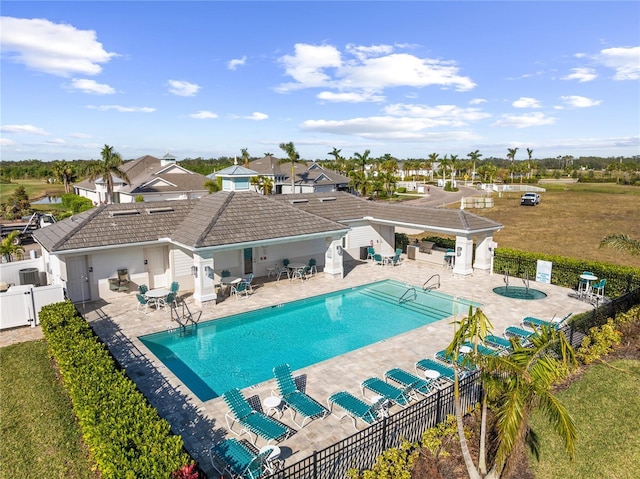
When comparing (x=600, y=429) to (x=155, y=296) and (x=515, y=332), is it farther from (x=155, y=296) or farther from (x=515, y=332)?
(x=155, y=296)

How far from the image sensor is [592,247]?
108 ft

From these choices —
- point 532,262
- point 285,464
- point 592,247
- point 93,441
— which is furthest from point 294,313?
point 592,247

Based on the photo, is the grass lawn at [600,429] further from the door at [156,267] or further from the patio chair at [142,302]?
the door at [156,267]

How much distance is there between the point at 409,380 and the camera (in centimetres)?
1216

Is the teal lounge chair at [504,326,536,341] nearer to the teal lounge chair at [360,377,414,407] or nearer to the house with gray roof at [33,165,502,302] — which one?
the teal lounge chair at [360,377,414,407]

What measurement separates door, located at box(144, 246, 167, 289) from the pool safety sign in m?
19.7

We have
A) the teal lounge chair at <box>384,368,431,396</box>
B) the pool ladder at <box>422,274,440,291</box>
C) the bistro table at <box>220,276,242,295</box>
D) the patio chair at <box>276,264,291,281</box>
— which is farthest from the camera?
the patio chair at <box>276,264,291,281</box>

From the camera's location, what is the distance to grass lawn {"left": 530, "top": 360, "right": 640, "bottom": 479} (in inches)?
366

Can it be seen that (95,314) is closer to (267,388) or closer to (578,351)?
(267,388)

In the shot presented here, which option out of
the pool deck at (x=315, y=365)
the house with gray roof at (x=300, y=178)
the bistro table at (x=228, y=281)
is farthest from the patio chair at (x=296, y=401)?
the house with gray roof at (x=300, y=178)

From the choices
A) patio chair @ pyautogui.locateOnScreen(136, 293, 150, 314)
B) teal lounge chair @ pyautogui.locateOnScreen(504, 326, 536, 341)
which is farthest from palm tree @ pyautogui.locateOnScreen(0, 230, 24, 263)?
teal lounge chair @ pyautogui.locateOnScreen(504, 326, 536, 341)

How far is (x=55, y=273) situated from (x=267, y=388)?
43.7ft

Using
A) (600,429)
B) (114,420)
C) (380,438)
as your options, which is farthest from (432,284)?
(114,420)

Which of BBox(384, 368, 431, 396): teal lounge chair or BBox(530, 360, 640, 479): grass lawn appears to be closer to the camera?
BBox(530, 360, 640, 479): grass lawn
